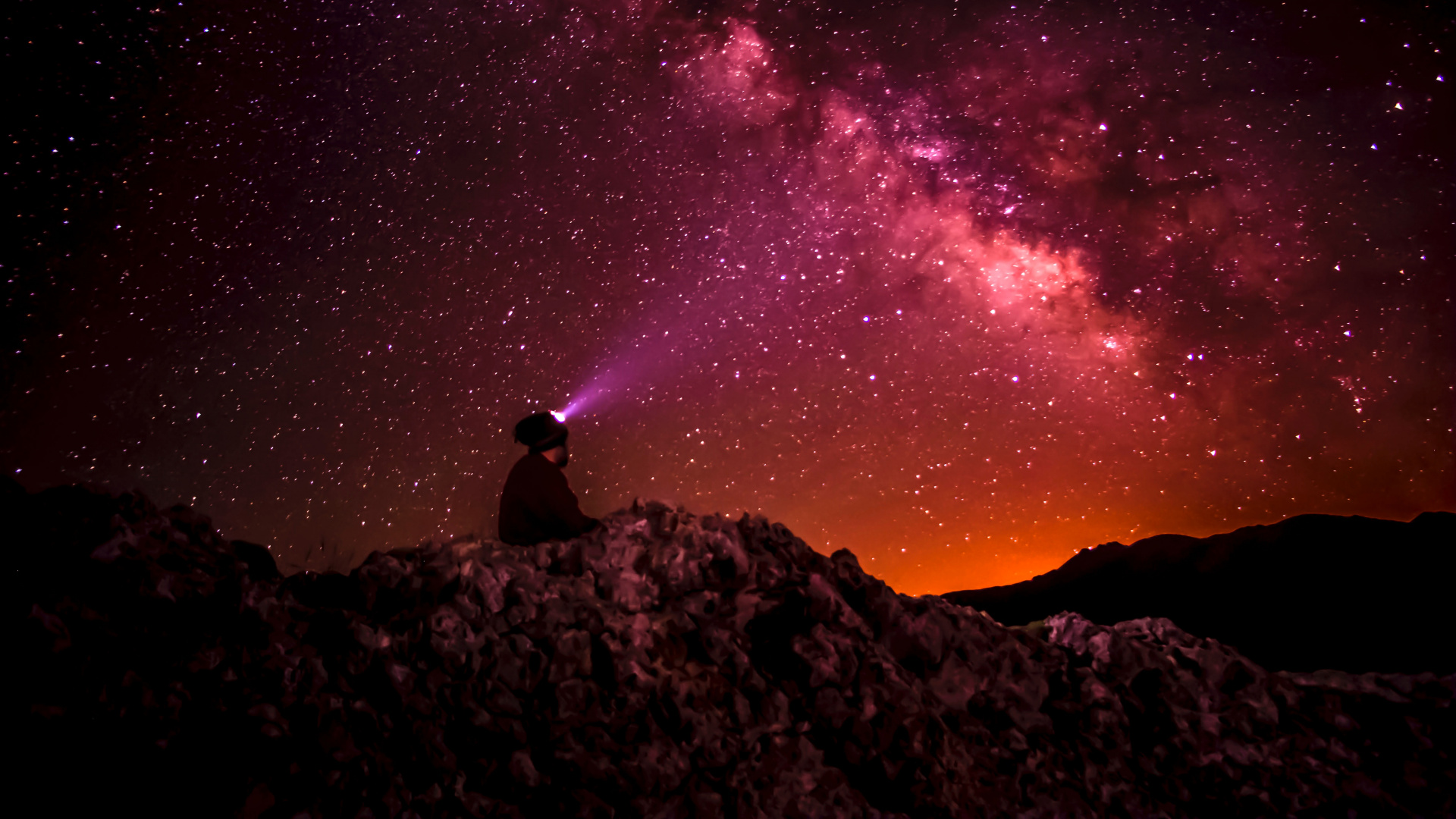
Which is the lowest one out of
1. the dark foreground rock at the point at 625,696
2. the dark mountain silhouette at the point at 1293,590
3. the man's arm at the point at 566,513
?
the dark mountain silhouette at the point at 1293,590

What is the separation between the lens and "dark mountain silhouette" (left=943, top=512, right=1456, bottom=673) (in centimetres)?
514

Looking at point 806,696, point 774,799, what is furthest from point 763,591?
point 774,799

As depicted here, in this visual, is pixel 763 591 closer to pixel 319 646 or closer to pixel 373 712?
pixel 373 712

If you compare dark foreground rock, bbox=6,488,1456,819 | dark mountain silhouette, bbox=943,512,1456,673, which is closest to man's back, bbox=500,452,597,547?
dark foreground rock, bbox=6,488,1456,819

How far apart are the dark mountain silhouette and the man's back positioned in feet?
14.8

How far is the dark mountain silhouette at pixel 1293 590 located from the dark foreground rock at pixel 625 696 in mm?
1628


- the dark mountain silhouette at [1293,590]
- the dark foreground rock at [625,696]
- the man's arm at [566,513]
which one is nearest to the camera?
the dark foreground rock at [625,696]

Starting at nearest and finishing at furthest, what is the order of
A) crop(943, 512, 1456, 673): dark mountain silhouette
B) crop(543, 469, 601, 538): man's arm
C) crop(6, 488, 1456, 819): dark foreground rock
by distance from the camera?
1. crop(6, 488, 1456, 819): dark foreground rock
2. crop(543, 469, 601, 538): man's arm
3. crop(943, 512, 1456, 673): dark mountain silhouette

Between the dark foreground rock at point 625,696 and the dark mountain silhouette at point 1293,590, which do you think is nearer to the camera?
the dark foreground rock at point 625,696

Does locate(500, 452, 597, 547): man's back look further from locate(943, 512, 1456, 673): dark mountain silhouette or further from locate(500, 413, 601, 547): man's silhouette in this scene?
locate(943, 512, 1456, 673): dark mountain silhouette

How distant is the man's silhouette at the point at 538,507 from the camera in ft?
11.0

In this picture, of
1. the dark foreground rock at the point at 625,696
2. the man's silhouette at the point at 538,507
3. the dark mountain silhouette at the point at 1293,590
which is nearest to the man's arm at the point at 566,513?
the man's silhouette at the point at 538,507

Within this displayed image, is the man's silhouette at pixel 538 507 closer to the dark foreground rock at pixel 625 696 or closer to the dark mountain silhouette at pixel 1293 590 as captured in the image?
the dark foreground rock at pixel 625 696

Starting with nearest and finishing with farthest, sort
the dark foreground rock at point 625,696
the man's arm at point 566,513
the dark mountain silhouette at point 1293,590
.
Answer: the dark foreground rock at point 625,696, the man's arm at point 566,513, the dark mountain silhouette at point 1293,590
